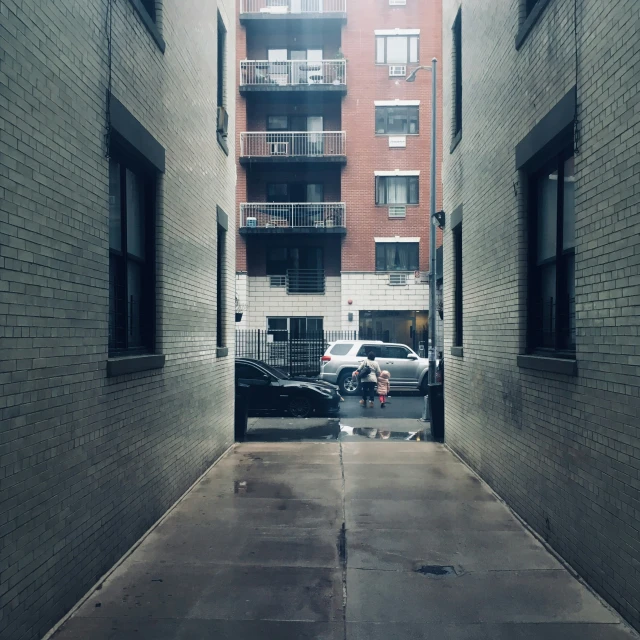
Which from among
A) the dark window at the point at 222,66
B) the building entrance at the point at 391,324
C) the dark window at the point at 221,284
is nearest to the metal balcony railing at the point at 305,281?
the building entrance at the point at 391,324

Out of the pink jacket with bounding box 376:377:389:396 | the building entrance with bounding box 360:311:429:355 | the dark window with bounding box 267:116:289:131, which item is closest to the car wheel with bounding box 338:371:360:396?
the pink jacket with bounding box 376:377:389:396

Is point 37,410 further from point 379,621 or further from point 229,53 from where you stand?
point 229,53

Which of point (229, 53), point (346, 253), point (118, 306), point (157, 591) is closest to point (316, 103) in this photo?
Answer: point (346, 253)

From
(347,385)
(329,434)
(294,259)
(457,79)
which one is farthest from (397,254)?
(457,79)

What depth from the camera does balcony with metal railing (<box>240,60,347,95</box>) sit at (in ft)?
102

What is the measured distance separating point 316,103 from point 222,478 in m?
25.7

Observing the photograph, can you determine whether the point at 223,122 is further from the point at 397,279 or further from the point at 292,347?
the point at 397,279

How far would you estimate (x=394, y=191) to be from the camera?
104ft

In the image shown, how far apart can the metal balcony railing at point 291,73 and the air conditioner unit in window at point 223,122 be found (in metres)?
20.8

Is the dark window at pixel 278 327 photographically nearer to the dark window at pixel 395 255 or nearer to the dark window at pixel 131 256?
the dark window at pixel 395 255

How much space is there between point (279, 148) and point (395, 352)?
12582 mm

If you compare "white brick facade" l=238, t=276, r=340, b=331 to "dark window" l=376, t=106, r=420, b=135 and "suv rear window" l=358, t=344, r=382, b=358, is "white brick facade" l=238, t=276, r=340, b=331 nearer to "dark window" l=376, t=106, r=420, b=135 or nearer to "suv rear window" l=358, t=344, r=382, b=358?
"dark window" l=376, t=106, r=420, b=135

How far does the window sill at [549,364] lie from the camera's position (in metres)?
5.69

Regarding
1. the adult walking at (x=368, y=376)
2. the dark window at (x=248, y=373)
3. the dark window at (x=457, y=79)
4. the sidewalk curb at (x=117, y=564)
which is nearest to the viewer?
the sidewalk curb at (x=117, y=564)
